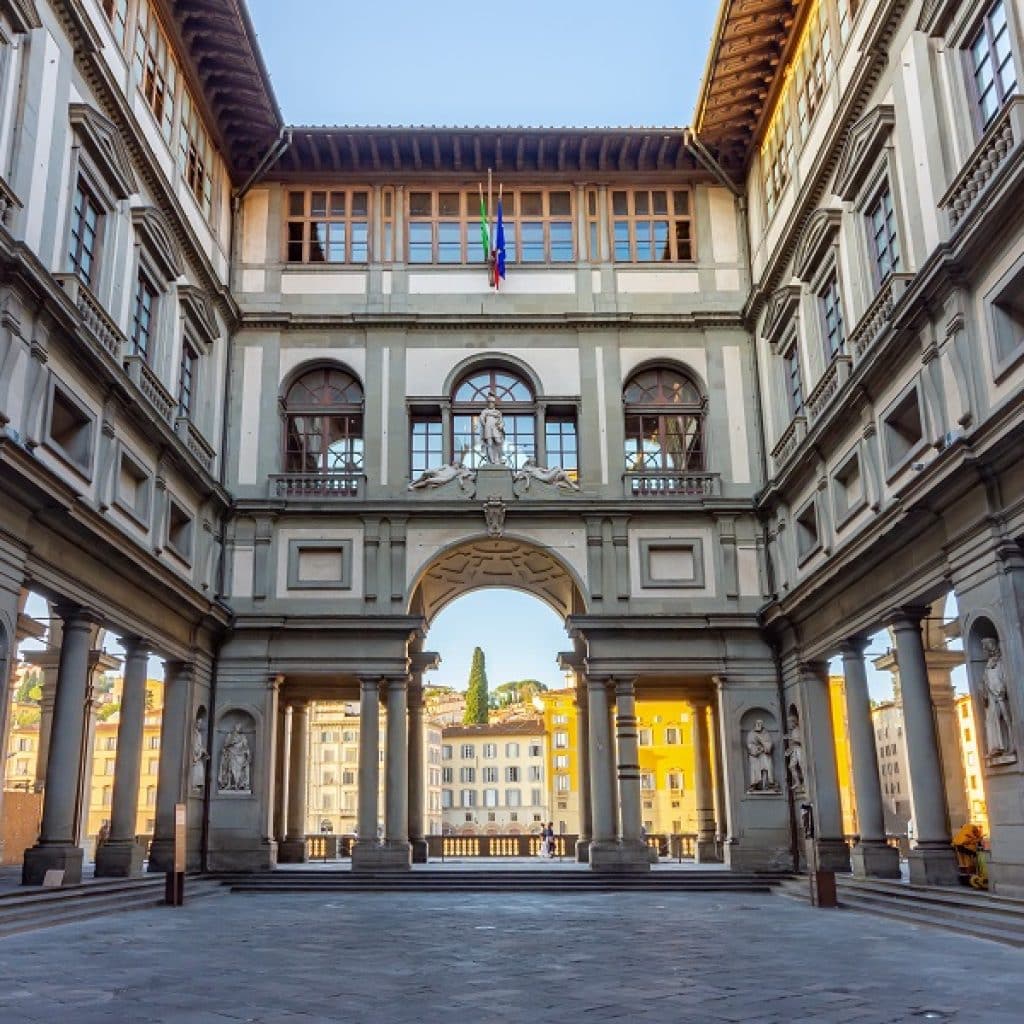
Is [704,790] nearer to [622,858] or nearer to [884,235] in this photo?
[622,858]

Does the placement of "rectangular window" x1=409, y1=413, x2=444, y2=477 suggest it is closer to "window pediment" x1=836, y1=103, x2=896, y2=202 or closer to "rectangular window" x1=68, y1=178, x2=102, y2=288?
"rectangular window" x1=68, y1=178, x2=102, y2=288

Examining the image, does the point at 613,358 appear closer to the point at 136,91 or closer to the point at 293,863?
the point at 136,91

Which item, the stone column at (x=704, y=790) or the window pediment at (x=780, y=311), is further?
the stone column at (x=704, y=790)

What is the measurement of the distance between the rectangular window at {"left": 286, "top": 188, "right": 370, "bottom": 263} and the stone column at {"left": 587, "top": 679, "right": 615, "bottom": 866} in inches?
532

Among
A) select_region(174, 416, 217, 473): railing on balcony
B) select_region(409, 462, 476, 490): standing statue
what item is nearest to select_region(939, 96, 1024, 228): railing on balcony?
select_region(409, 462, 476, 490): standing statue

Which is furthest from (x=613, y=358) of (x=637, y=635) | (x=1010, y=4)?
(x=1010, y=4)

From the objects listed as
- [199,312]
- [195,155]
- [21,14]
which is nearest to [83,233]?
[21,14]

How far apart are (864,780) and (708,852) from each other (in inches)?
436

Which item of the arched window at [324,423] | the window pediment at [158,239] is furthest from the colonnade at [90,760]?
the window pediment at [158,239]

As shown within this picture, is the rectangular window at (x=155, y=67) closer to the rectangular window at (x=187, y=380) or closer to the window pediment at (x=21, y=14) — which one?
the rectangular window at (x=187, y=380)

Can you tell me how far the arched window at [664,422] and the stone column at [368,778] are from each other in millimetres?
8924

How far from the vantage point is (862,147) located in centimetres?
2033

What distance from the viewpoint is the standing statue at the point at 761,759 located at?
26688 millimetres

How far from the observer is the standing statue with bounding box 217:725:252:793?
2677 centimetres
